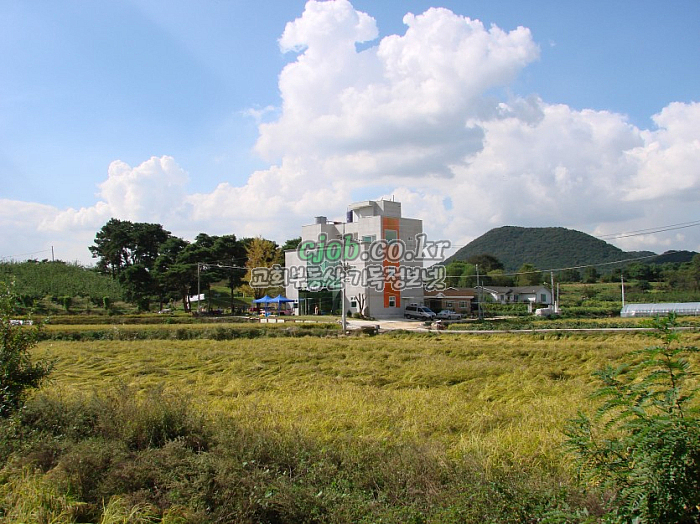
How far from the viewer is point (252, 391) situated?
8.70 metres

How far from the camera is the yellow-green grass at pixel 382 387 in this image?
509 centimetres

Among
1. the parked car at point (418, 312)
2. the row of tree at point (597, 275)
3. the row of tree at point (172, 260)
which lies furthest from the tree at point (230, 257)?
the row of tree at point (597, 275)

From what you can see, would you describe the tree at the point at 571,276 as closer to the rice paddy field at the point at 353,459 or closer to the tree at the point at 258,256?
the tree at the point at 258,256

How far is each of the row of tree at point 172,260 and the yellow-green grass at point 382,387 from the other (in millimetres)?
28765

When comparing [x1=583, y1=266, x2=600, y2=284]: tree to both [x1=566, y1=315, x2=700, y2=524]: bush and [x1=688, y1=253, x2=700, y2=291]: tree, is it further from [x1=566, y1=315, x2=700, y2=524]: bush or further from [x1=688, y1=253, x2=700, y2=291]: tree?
[x1=566, y1=315, x2=700, y2=524]: bush

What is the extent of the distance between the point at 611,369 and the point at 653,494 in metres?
0.69

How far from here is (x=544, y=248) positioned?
110 m

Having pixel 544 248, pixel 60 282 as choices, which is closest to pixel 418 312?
pixel 60 282

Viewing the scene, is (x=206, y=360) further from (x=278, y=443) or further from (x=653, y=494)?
(x=653, y=494)

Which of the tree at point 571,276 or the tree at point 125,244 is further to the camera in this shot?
the tree at point 571,276

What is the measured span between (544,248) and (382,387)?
109860 millimetres

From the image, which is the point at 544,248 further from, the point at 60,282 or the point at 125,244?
the point at 60,282

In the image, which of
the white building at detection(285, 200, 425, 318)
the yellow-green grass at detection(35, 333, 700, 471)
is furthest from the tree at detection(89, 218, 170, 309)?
the yellow-green grass at detection(35, 333, 700, 471)

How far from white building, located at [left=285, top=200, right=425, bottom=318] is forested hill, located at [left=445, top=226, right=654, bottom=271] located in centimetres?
5104
